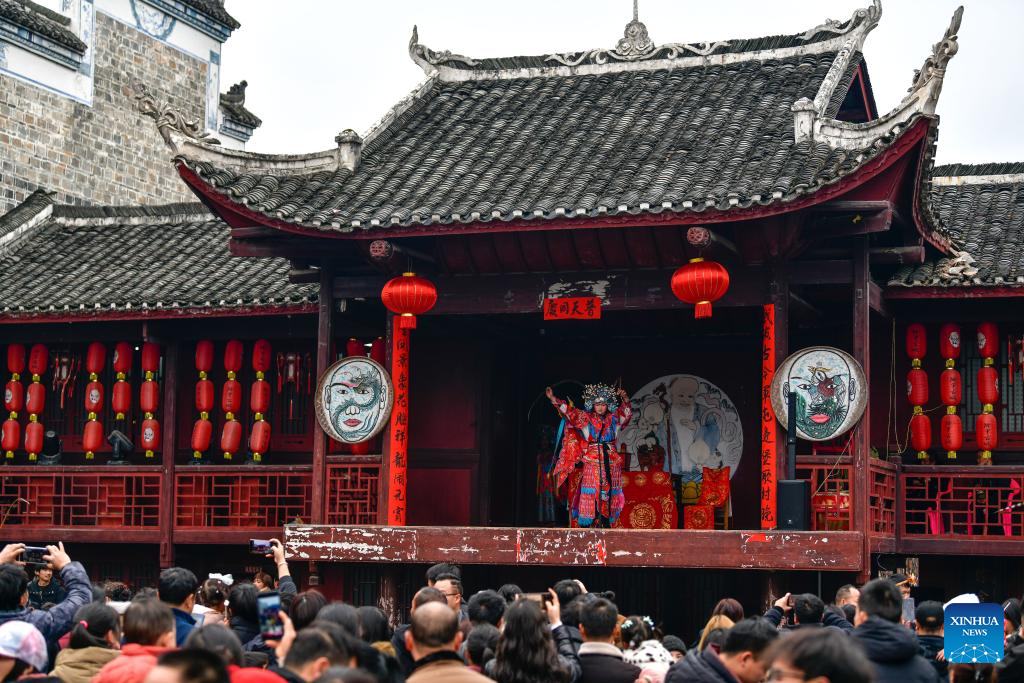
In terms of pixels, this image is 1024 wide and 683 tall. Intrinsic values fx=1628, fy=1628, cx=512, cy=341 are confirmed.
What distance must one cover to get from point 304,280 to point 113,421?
13.0ft

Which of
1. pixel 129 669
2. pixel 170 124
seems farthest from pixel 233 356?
pixel 129 669

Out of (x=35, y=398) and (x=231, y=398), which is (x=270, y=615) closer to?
(x=231, y=398)

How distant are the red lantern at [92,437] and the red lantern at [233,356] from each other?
1807 mm

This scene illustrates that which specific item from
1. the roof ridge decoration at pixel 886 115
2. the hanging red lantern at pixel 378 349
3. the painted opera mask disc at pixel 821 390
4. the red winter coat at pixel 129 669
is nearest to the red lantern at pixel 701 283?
the painted opera mask disc at pixel 821 390

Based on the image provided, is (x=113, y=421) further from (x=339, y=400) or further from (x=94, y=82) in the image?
(x=94, y=82)

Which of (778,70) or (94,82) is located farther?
(94,82)

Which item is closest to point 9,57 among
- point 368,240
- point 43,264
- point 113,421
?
A: point 43,264

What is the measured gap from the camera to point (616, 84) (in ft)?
59.1

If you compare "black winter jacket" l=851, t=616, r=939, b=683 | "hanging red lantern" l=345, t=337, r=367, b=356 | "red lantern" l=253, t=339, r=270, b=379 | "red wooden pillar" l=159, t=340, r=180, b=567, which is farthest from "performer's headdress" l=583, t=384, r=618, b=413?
"black winter jacket" l=851, t=616, r=939, b=683

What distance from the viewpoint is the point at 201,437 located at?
18.3 metres

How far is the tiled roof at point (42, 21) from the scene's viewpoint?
75.2ft

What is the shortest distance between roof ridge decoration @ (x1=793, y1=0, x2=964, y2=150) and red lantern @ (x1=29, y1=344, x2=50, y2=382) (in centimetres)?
930

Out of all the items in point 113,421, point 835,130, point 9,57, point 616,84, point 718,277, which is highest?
point 9,57

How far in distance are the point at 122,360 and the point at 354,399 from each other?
164 inches
